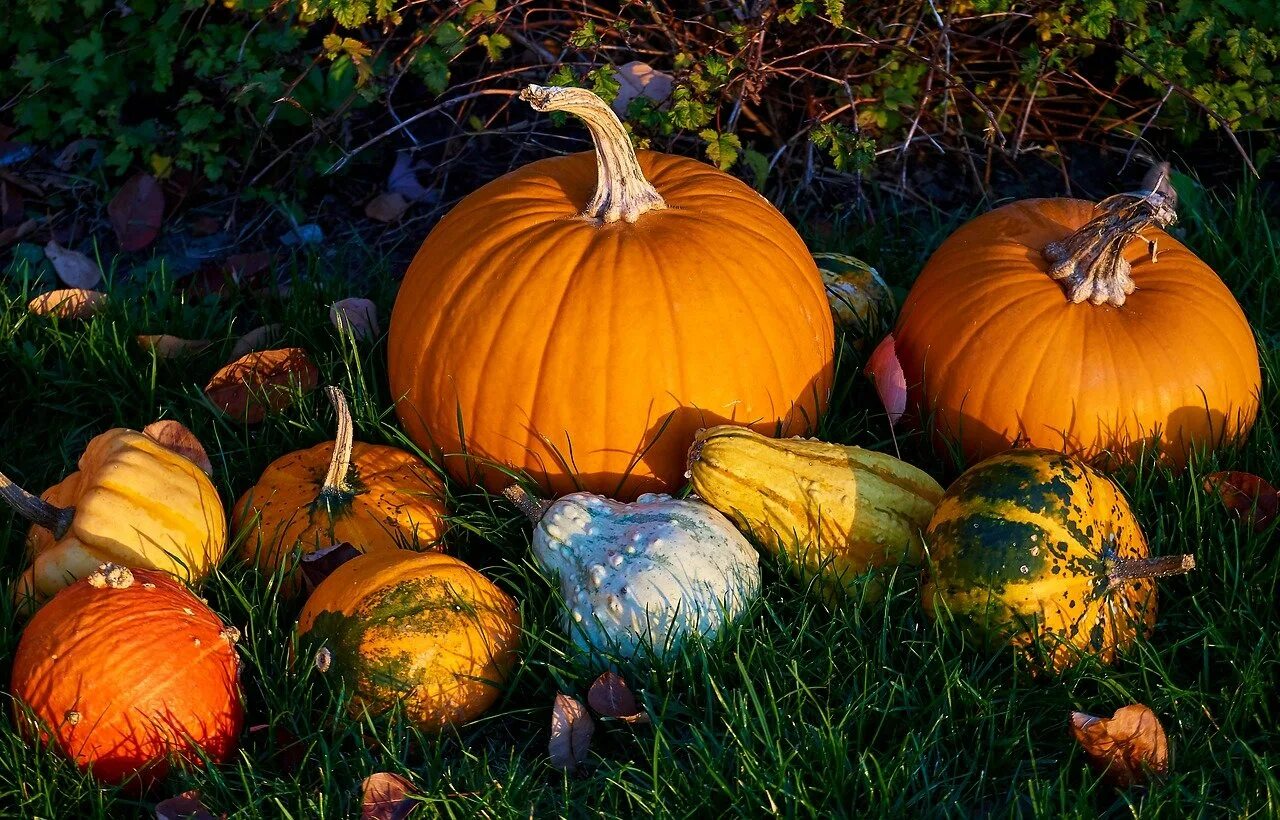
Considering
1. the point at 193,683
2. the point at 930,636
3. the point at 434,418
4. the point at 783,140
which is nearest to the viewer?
the point at 193,683

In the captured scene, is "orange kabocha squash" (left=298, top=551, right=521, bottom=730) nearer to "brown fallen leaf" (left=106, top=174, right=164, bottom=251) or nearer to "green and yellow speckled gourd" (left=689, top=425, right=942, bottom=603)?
"green and yellow speckled gourd" (left=689, top=425, right=942, bottom=603)

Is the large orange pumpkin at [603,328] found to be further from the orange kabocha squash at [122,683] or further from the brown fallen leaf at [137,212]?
the brown fallen leaf at [137,212]

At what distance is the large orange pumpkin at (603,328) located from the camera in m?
2.99

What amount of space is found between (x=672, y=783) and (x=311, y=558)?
1.01 m

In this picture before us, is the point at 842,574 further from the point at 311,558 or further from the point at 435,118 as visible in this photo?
the point at 435,118

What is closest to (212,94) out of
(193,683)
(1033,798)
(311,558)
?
(311,558)

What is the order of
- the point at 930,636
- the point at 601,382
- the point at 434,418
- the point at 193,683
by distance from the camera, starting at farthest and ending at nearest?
the point at 434,418, the point at 601,382, the point at 930,636, the point at 193,683

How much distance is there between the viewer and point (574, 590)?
2.79 meters

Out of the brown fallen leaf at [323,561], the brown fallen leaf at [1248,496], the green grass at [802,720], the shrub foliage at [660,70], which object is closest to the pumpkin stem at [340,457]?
the brown fallen leaf at [323,561]

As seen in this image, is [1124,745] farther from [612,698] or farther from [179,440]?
[179,440]

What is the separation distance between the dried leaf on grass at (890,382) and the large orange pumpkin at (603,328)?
15 centimetres

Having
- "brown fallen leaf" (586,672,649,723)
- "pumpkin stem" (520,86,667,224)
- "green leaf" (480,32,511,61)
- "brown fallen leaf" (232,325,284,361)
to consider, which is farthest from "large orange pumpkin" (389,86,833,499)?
"green leaf" (480,32,511,61)

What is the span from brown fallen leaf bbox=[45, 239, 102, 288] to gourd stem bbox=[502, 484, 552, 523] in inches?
91.1

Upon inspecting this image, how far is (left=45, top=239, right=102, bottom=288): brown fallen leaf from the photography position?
4.49 meters
